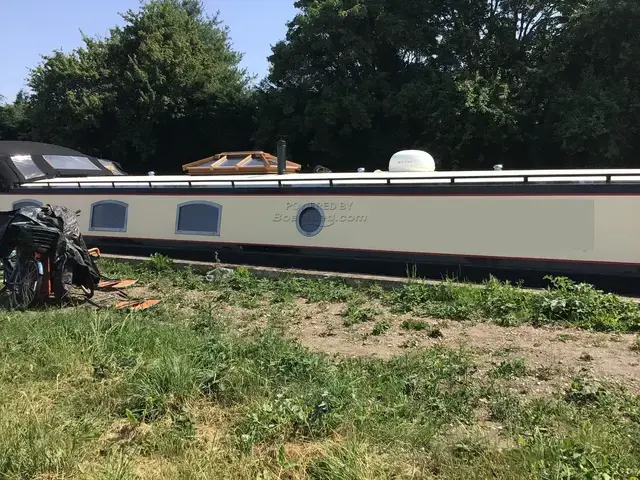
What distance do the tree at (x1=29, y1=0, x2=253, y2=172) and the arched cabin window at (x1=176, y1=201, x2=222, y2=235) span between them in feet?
54.3

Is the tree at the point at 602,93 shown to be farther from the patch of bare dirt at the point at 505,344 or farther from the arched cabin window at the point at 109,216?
the patch of bare dirt at the point at 505,344

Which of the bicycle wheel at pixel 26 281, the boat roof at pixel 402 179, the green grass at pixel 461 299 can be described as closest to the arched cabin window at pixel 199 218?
the boat roof at pixel 402 179

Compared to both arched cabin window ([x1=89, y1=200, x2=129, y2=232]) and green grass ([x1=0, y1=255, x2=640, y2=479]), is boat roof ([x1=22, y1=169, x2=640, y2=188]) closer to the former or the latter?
arched cabin window ([x1=89, y1=200, x2=129, y2=232])

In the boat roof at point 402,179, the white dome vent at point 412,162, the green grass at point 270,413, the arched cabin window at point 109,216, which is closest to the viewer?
the green grass at point 270,413

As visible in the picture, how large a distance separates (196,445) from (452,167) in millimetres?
17282

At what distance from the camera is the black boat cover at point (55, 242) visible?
5672 mm

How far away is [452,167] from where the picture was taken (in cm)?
1917

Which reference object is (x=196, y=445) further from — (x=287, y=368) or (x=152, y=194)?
(x=152, y=194)

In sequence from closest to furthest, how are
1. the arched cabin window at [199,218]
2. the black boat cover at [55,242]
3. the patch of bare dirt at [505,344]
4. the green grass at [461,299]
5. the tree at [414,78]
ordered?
the patch of bare dirt at [505,344], the green grass at [461,299], the black boat cover at [55,242], the arched cabin window at [199,218], the tree at [414,78]

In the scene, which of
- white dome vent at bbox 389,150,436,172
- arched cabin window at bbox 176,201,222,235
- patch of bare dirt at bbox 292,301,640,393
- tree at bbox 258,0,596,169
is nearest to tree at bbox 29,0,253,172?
tree at bbox 258,0,596,169

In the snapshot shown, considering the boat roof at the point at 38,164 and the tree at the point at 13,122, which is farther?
the tree at the point at 13,122

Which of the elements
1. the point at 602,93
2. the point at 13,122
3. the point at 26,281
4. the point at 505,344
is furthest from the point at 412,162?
the point at 13,122

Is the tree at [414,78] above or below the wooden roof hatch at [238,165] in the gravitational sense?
above

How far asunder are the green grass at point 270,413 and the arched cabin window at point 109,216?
Answer: 4.69m
